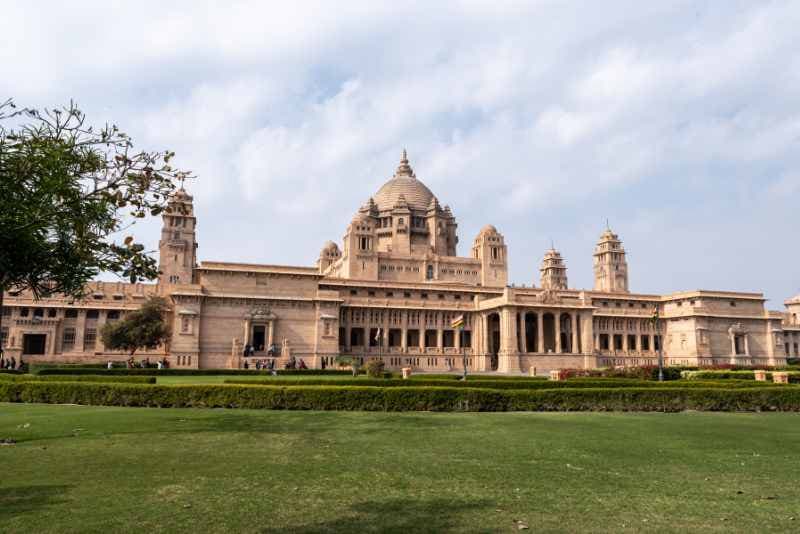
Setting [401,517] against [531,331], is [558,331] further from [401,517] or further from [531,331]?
[401,517]

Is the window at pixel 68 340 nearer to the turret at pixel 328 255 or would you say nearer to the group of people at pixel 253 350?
the group of people at pixel 253 350

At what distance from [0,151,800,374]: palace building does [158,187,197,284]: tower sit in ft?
0.52

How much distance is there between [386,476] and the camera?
9633 mm

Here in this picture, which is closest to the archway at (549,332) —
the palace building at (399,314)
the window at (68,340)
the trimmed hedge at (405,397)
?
the palace building at (399,314)

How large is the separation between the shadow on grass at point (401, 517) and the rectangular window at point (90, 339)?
2636 inches

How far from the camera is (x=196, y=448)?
12.0 metres

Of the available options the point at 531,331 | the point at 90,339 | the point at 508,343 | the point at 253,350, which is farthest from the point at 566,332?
the point at 90,339

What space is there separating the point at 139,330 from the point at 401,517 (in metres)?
49.5

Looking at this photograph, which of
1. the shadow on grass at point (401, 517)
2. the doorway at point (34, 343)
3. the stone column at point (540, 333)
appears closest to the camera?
the shadow on grass at point (401, 517)

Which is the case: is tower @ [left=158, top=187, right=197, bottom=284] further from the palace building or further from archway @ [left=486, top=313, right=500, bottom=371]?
archway @ [left=486, top=313, right=500, bottom=371]

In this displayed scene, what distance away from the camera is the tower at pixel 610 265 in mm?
101000

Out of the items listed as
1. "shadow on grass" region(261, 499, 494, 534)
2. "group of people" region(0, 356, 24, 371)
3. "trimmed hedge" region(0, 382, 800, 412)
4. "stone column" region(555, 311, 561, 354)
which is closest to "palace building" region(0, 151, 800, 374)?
"stone column" region(555, 311, 561, 354)

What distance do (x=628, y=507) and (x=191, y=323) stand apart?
51.5m

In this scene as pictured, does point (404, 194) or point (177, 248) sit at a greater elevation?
point (404, 194)
